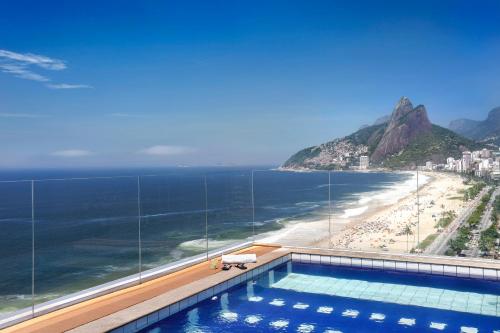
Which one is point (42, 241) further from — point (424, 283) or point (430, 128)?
point (430, 128)

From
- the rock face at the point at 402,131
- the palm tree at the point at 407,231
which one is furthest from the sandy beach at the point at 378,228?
the rock face at the point at 402,131

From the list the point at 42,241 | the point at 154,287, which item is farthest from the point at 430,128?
the point at 154,287

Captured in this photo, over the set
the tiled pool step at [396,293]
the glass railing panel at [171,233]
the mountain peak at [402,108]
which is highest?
the mountain peak at [402,108]

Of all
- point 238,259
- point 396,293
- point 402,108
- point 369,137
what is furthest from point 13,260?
point 402,108

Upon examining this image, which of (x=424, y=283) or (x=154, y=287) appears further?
(x=424, y=283)

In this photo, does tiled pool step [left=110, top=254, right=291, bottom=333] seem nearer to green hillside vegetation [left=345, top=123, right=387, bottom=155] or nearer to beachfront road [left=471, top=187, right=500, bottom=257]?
beachfront road [left=471, top=187, right=500, bottom=257]

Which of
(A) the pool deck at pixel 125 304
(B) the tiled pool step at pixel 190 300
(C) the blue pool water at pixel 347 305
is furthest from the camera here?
(C) the blue pool water at pixel 347 305

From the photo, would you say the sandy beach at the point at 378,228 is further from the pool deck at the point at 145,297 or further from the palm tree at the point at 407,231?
the pool deck at the point at 145,297

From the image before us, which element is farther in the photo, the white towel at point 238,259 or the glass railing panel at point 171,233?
the glass railing panel at point 171,233
